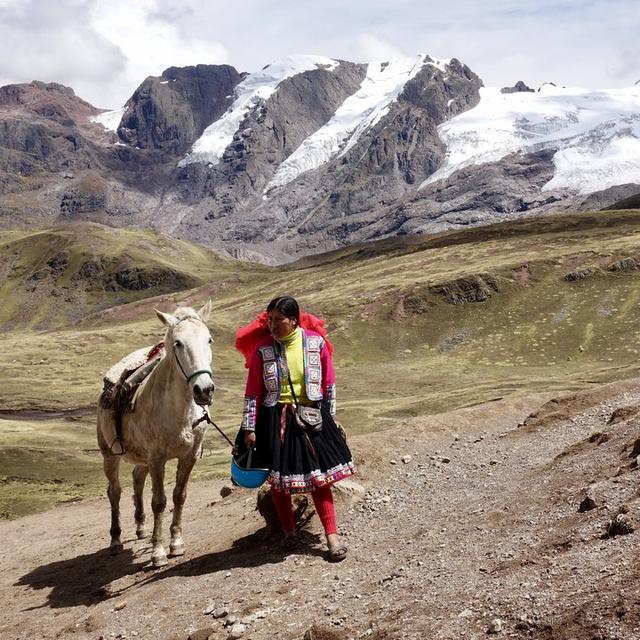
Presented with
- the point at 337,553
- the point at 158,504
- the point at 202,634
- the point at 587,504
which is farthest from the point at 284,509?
the point at 587,504

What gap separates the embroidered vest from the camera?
11633 millimetres

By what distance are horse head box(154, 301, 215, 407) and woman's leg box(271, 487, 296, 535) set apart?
2589 millimetres

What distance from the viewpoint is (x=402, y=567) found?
34.4 ft

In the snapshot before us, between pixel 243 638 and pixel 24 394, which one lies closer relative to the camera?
pixel 243 638

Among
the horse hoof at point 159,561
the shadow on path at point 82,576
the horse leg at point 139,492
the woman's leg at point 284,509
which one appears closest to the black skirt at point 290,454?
the woman's leg at point 284,509

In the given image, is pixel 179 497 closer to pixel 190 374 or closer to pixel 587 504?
pixel 190 374

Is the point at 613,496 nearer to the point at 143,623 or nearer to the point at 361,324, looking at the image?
the point at 143,623

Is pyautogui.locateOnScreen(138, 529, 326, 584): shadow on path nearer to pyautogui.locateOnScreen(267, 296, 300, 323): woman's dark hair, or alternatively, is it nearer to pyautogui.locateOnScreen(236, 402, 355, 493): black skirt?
pyautogui.locateOnScreen(236, 402, 355, 493): black skirt

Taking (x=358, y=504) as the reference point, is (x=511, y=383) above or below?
below

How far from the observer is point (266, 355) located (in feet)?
38.3

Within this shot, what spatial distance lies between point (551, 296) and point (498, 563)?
9315 centimetres

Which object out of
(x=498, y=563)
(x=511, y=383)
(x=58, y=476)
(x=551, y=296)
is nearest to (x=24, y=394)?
(x=58, y=476)

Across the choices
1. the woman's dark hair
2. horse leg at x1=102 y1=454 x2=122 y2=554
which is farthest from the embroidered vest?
horse leg at x1=102 y1=454 x2=122 y2=554

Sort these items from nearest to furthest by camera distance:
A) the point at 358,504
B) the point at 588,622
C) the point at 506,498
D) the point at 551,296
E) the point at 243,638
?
1. the point at 588,622
2. the point at 243,638
3. the point at 506,498
4. the point at 358,504
5. the point at 551,296
